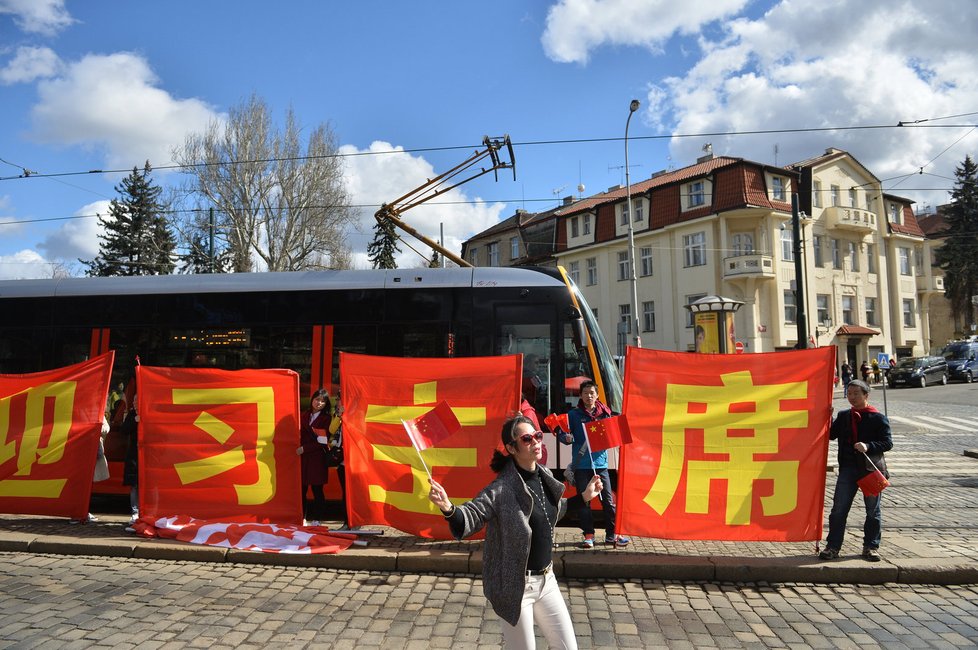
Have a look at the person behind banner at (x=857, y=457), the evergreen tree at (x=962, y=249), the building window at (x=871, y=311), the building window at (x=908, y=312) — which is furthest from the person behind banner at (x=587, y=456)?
Result: the evergreen tree at (x=962, y=249)

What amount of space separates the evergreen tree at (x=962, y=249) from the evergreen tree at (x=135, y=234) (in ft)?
194

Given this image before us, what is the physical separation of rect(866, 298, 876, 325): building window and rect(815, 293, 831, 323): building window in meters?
4.71

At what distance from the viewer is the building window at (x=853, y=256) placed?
4044 centimetres

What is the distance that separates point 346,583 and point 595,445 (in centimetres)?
263

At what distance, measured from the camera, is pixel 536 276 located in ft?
28.2

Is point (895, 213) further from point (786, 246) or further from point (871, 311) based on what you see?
point (786, 246)

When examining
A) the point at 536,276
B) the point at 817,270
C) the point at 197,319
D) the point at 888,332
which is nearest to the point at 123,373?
the point at 197,319

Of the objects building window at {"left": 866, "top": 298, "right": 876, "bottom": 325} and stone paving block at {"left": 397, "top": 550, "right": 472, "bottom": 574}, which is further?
building window at {"left": 866, "top": 298, "right": 876, "bottom": 325}

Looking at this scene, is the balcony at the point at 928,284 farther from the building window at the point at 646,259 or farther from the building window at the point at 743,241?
the building window at the point at 646,259

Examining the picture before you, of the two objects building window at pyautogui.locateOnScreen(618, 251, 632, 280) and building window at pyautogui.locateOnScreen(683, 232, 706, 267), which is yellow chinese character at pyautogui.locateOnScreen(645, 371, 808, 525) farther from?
building window at pyautogui.locateOnScreen(618, 251, 632, 280)

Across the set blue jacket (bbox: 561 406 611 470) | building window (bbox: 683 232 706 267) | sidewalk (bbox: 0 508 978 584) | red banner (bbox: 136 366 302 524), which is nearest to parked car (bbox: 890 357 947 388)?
building window (bbox: 683 232 706 267)

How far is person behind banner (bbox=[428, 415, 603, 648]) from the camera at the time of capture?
3039mm

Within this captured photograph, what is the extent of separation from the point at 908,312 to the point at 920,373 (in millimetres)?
11566

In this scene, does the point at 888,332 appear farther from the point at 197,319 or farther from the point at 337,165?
the point at 197,319
